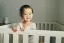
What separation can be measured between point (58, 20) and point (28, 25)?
0.92m

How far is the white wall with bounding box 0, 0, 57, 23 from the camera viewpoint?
2.24m

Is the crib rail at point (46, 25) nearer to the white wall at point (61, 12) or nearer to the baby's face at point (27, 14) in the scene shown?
the white wall at point (61, 12)

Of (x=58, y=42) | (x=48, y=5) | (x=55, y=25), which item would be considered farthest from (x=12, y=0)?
(x=58, y=42)

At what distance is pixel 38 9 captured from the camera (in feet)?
7.38

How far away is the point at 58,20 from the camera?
7.30 feet

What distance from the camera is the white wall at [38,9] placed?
224 cm

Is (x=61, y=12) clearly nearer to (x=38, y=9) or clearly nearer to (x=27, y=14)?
(x=38, y=9)

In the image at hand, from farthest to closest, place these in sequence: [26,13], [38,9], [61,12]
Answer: [38,9], [61,12], [26,13]

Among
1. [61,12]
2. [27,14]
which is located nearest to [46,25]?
[61,12]

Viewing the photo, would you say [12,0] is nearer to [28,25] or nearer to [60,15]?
[60,15]

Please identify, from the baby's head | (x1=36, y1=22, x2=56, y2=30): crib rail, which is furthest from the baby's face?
(x1=36, y1=22, x2=56, y2=30): crib rail

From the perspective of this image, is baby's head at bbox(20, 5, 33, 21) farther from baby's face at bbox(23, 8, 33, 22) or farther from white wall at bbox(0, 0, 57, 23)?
white wall at bbox(0, 0, 57, 23)

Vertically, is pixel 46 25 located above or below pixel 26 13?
below

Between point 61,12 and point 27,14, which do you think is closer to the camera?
point 27,14
